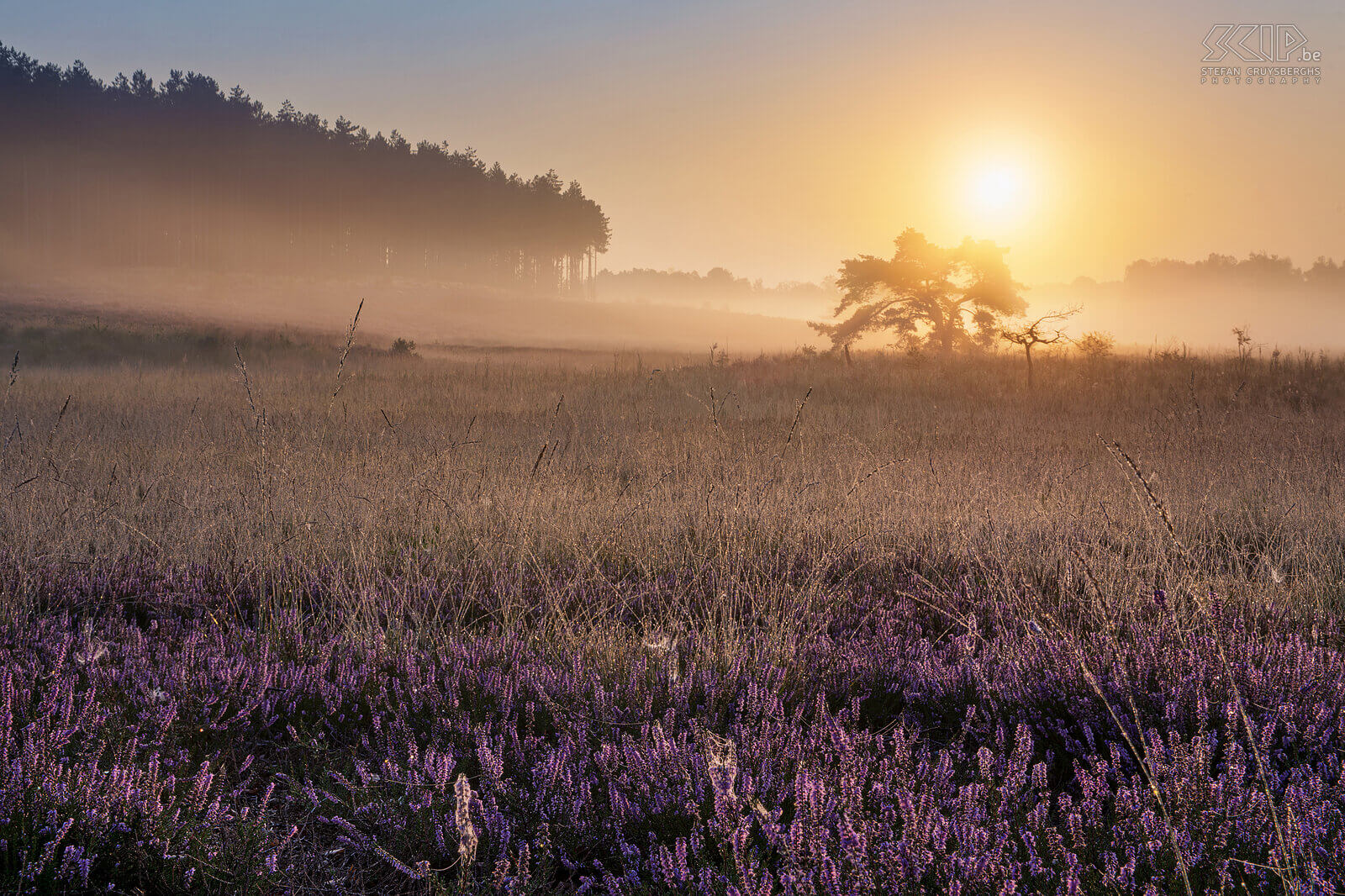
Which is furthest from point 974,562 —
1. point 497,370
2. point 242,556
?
point 497,370

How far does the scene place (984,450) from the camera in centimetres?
909

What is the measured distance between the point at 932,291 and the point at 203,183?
71.0 meters

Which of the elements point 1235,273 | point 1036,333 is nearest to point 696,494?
point 1036,333

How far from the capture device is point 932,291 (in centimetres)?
2659

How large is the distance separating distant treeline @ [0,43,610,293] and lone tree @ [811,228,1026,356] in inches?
2398

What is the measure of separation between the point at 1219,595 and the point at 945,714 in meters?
1.98

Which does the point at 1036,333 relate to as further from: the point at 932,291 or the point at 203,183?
the point at 203,183

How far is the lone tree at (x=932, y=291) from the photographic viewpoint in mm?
25734

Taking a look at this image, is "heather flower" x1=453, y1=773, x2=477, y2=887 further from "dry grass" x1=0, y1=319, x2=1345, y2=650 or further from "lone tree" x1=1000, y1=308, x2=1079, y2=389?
"lone tree" x1=1000, y1=308, x2=1079, y2=389

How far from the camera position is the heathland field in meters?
1.65

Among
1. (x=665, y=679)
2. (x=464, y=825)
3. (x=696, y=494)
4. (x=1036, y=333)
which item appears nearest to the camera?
(x=464, y=825)

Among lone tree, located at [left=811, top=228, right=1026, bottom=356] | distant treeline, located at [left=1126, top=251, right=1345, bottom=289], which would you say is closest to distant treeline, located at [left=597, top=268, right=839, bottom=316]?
distant treeline, located at [left=1126, top=251, right=1345, bottom=289]

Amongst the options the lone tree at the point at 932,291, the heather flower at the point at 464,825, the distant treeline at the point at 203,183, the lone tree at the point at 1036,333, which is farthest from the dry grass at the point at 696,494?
the distant treeline at the point at 203,183

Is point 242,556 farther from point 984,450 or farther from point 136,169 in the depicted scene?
point 136,169
